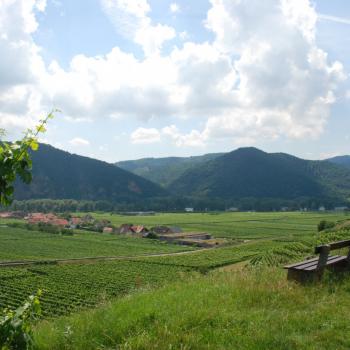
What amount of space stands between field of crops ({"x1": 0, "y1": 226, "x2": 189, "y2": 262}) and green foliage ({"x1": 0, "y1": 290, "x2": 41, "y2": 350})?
5838 cm

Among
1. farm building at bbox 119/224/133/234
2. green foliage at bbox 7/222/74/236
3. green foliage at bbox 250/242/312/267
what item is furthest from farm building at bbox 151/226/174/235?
green foliage at bbox 250/242/312/267

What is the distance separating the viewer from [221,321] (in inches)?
247

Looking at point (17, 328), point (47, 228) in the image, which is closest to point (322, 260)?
point (17, 328)

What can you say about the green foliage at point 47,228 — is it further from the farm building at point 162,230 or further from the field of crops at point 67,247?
the farm building at point 162,230

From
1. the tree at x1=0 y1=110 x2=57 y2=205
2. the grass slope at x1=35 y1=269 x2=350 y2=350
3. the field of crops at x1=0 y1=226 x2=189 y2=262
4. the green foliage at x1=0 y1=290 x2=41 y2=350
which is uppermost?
the tree at x1=0 y1=110 x2=57 y2=205

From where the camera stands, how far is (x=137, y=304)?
718cm

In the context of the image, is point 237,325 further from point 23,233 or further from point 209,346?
point 23,233

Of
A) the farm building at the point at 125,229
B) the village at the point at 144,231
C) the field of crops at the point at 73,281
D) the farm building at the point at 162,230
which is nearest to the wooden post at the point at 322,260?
the field of crops at the point at 73,281

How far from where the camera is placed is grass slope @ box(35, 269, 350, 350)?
5621mm

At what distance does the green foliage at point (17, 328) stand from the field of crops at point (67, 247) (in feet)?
192

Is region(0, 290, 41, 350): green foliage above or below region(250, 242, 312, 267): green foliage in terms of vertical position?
above

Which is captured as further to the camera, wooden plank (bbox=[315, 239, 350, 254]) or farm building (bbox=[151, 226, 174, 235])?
farm building (bbox=[151, 226, 174, 235])

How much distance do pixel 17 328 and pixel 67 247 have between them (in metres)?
75.2

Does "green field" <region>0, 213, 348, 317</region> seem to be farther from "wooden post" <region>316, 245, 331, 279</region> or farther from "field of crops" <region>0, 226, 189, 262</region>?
"wooden post" <region>316, 245, 331, 279</region>
